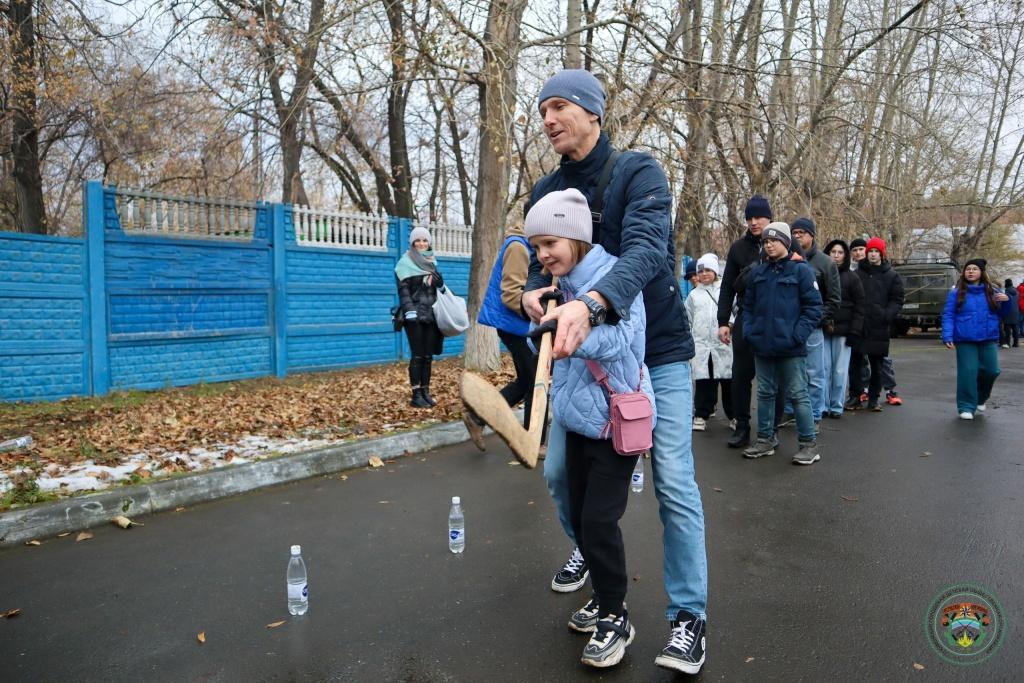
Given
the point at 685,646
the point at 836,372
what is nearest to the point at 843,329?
the point at 836,372

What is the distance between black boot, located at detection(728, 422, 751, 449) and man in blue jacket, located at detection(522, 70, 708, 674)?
4316mm

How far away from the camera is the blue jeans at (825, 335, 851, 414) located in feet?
29.3

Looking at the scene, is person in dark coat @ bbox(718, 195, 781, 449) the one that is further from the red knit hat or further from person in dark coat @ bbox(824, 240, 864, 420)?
the red knit hat

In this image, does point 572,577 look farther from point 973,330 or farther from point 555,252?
point 973,330

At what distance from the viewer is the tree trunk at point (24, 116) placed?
1163 centimetres

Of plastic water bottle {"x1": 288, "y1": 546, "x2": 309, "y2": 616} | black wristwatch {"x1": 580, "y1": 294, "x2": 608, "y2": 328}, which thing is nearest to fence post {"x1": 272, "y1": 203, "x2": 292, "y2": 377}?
plastic water bottle {"x1": 288, "y1": 546, "x2": 309, "y2": 616}

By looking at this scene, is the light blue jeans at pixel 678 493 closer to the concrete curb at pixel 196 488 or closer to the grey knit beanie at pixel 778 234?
the concrete curb at pixel 196 488

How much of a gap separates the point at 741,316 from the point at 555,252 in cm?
464

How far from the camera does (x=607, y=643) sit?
9.55 ft

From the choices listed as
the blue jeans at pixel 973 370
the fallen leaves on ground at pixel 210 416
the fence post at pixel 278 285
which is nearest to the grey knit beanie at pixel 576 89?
the fallen leaves on ground at pixel 210 416

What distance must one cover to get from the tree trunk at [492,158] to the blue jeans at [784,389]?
174 inches

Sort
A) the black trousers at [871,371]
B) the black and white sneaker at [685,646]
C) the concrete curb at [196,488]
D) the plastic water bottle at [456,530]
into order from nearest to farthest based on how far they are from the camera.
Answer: the black and white sneaker at [685,646] → the plastic water bottle at [456,530] → the concrete curb at [196,488] → the black trousers at [871,371]

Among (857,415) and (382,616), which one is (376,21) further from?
(382,616)

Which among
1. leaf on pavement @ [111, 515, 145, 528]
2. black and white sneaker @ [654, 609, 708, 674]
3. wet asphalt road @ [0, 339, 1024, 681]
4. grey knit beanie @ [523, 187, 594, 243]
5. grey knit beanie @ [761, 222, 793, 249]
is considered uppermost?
grey knit beanie @ [761, 222, 793, 249]
